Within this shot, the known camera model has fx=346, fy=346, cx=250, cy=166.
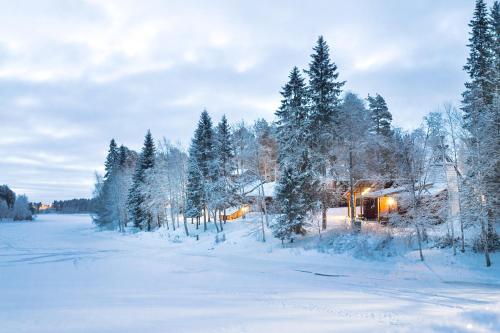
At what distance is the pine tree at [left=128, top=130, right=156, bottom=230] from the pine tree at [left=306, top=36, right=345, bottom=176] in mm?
30860

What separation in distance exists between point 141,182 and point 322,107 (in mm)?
33052

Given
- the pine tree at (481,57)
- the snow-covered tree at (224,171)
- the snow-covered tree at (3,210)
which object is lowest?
the snow-covered tree at (3,210)

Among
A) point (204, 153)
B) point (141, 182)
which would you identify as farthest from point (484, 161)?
point (141, 182)

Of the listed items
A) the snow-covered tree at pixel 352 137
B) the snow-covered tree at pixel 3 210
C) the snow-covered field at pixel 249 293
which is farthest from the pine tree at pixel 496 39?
the snow-covered tree at pixel 3 210

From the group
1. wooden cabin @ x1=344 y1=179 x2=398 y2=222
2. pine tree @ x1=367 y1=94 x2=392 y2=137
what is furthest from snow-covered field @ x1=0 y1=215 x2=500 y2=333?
pine tree @ x1=367 y1=94 x2=392 y2=137

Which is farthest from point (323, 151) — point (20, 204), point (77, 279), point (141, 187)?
point (20, 204)

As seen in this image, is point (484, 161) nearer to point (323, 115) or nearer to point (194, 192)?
point (323, 115)

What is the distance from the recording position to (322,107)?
31.3m

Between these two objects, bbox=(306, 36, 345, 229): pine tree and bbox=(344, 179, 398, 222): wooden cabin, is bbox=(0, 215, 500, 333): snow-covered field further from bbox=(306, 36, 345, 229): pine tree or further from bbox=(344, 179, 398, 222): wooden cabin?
bbox=(344, 179, 398, 222): wooden cabin

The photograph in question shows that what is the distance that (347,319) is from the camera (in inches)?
425

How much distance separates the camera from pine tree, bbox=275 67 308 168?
31641mm

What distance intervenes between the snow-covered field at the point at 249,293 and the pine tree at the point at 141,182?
77.0 feet

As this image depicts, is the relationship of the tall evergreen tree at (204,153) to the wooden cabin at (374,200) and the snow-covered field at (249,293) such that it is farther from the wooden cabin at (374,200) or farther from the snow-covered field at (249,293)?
the wooden cabin at (374,200)

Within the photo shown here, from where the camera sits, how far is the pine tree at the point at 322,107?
31.2m
